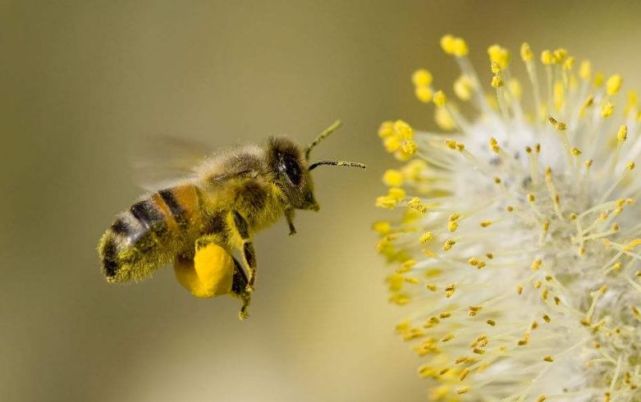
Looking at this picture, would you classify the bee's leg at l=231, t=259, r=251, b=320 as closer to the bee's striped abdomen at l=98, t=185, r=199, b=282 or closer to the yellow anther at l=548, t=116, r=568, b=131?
the bee's striped abdomen at l=98, t=185, r=199, b=282

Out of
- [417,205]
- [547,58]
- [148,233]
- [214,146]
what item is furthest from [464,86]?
[214,146]

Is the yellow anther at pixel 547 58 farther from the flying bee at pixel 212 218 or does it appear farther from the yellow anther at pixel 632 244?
the flying bee at pixel 212 218

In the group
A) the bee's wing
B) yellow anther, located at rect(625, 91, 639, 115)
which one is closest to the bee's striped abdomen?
the bee's wing

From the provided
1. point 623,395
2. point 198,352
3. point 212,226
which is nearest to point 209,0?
point 198,352

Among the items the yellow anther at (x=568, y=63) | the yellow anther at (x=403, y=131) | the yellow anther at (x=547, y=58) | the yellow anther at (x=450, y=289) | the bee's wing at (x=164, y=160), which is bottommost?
the yellow anther at (x=450, y=289)

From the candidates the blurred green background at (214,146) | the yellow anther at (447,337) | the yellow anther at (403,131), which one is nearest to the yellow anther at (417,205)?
the yellow anther at (403,131)

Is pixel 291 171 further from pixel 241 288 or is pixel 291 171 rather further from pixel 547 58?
pixel 547 58
